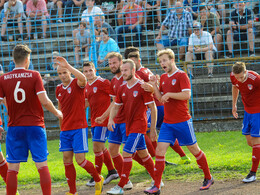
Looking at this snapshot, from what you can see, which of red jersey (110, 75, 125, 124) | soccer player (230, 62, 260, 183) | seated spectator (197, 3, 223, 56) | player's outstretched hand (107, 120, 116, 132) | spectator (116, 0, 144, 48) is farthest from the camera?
spectator (116, 0, 144, 48)

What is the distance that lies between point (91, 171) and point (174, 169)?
185 centimetres

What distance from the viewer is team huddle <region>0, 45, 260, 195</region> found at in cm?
616

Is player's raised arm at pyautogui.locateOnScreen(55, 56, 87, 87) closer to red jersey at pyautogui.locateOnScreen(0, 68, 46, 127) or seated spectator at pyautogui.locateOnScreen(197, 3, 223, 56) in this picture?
red jersey at pyautogui.locateOnScreen(0, 68, 46, 127)

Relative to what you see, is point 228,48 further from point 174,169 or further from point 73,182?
point 73,182

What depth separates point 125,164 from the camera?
687cm

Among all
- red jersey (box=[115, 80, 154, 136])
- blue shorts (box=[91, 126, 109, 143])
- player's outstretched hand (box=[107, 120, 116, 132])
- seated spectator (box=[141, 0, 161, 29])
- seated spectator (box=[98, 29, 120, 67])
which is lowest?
blue shorts (box=[91, 126, 109, 143])

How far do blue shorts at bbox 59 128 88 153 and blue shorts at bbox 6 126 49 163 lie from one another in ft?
2.43

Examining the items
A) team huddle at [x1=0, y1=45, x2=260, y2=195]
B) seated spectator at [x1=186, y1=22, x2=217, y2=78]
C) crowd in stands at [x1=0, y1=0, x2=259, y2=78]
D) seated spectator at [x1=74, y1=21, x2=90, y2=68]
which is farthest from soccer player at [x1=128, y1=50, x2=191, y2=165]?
seated spectator at [x1=74, y1=21, x2=90, y2=68]

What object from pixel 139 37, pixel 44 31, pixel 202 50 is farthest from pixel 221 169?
pixel 44 31

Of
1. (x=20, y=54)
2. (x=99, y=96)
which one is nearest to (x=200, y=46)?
(x=99, y=96)

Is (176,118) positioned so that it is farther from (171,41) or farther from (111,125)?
(171,41)

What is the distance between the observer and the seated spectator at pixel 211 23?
12422mm

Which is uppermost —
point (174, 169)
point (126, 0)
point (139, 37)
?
point (126, 0)

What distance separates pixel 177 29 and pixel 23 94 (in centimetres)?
765
